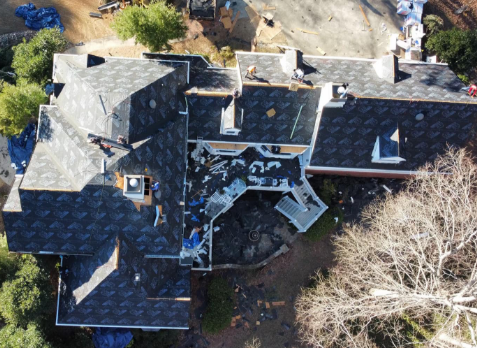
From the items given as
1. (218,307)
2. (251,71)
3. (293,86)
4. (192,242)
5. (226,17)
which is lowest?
(218,307)

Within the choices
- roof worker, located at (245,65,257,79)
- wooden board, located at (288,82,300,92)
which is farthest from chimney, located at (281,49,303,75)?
roof worker, located at (245,65,257,79)

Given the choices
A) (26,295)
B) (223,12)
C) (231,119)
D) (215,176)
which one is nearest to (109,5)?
(223,12)

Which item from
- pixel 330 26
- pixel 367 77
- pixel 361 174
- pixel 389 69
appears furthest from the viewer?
pixel 330 26

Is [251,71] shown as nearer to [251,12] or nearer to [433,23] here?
[251,12]

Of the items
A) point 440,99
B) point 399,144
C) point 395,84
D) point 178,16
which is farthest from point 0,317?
point 440,99

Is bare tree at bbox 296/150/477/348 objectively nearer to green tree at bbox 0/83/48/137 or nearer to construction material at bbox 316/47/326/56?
construction material at bbox 316/47/326/56

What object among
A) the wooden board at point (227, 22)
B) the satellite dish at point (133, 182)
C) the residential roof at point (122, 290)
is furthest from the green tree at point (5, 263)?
the wooden board at point (227, 22)
